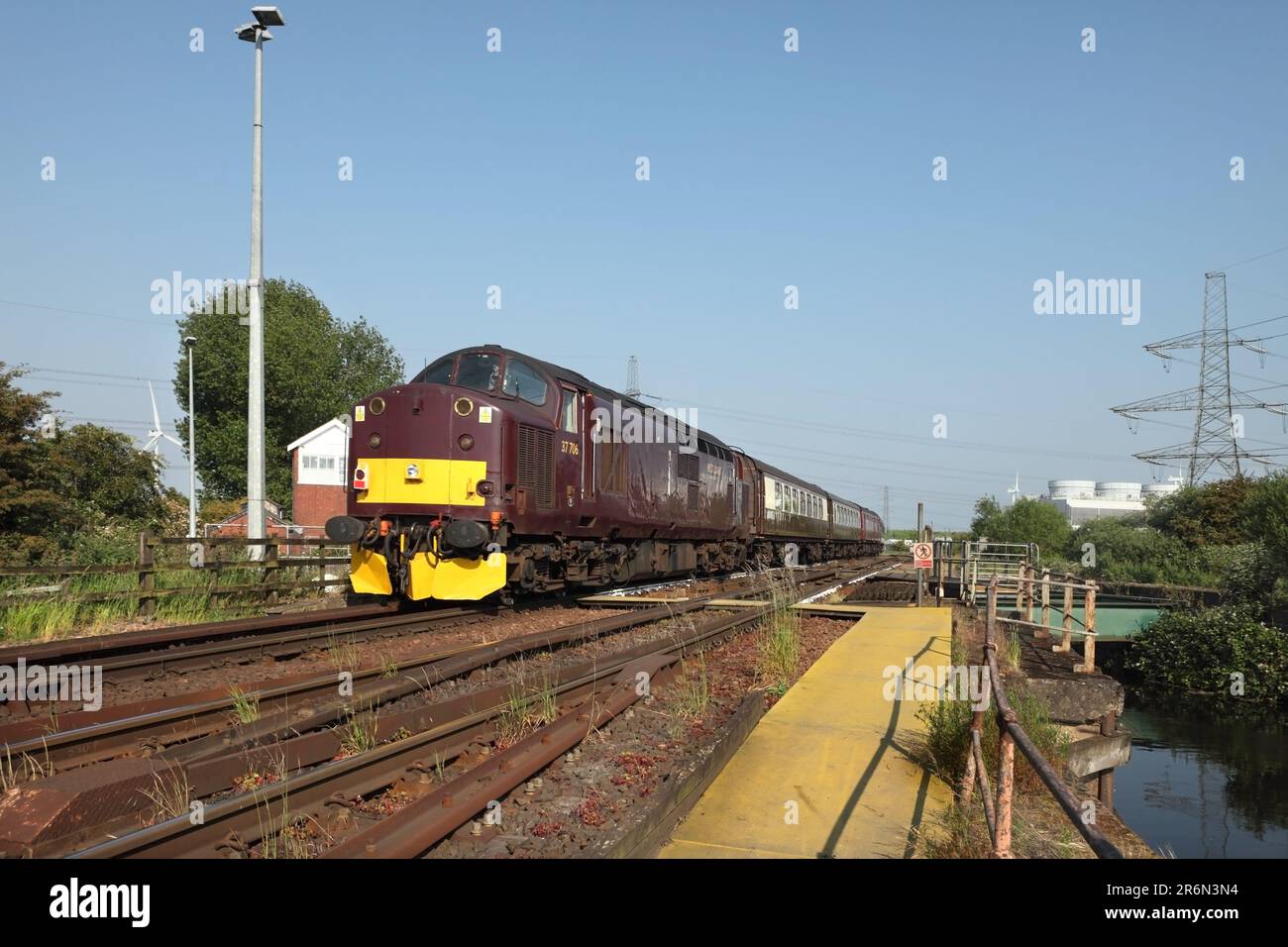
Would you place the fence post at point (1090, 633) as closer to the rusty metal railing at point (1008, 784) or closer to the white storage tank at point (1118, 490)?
the rusty metal railing at point (1008, 784)

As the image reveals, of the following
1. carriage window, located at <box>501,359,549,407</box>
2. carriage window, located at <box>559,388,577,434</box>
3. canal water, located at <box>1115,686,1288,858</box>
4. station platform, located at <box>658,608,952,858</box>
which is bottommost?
canal water, located at <box>1115,686,1288,858</box>

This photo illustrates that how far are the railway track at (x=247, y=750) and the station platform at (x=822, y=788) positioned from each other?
4.20 feet

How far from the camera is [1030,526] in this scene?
233 ft

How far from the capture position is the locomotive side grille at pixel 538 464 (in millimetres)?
12842

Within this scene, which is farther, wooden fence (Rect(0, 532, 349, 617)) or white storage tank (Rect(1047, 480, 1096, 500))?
white storage tank (Rect(1047, 480, 1096, 500))

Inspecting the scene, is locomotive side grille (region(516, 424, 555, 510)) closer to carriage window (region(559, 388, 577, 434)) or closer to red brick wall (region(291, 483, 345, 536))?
carriage window (region(559, 388, 577, 434))

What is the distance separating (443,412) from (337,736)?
6.73 metres

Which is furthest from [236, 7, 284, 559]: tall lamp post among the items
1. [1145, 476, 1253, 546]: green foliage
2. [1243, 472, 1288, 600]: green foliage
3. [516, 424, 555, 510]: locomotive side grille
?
[1145, 476, 1253, 546]: green foliage

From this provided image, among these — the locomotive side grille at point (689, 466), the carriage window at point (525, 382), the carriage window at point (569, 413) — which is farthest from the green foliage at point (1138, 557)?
the carriage window at point (525, 382)

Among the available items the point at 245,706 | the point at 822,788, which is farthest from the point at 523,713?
the point at 822,788

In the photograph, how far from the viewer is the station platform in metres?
4.89

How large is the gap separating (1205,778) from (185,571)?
21.1 meters

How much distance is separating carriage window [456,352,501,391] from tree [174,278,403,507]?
42371 millimetres
